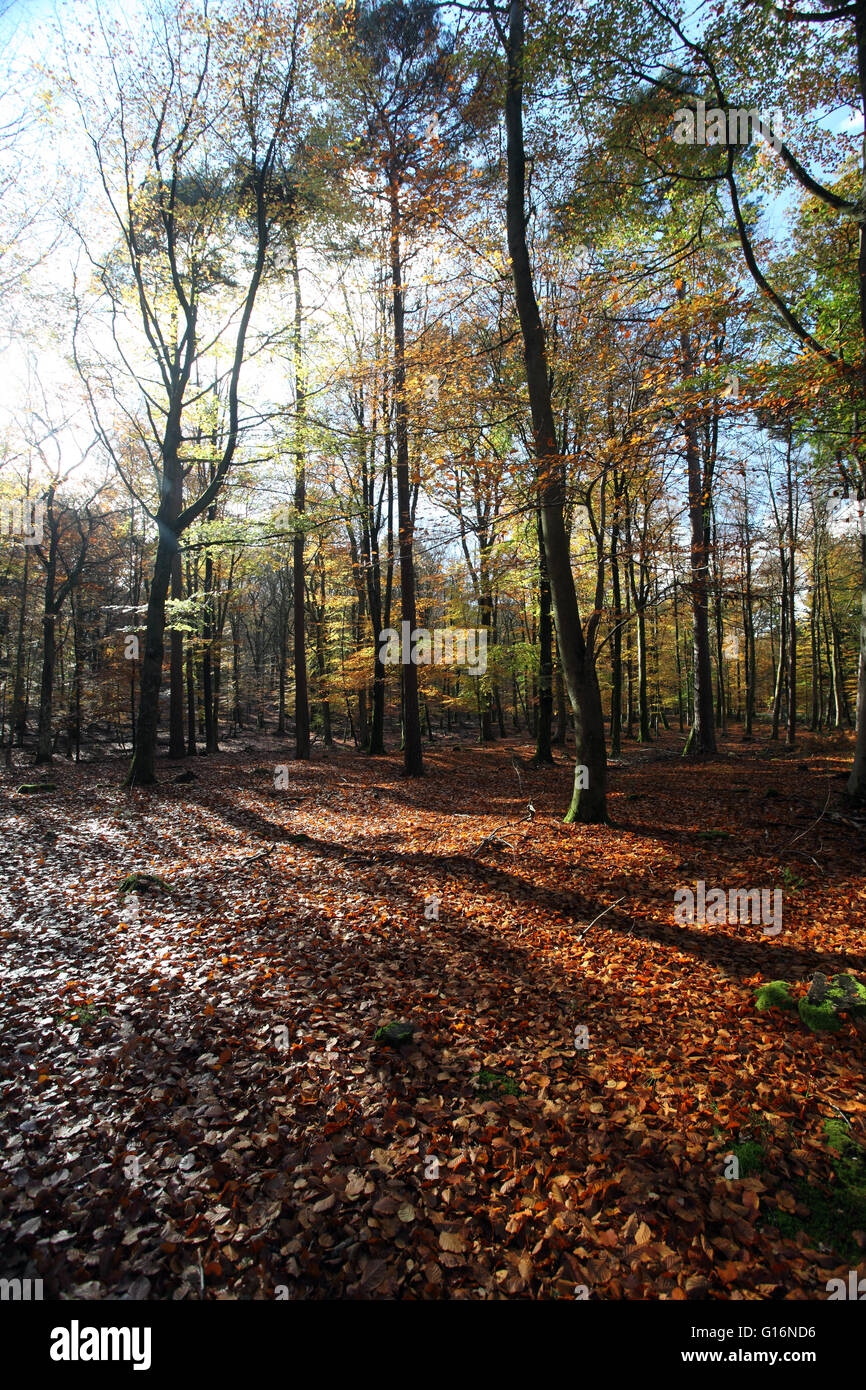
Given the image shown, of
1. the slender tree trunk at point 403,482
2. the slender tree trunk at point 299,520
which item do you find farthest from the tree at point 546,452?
the slender tree trunk at point 299,520

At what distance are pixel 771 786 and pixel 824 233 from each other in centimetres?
996

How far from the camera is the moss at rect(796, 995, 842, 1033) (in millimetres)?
3816

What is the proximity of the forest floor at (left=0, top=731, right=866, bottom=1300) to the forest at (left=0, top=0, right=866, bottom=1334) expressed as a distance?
26 mm

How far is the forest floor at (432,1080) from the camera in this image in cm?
245

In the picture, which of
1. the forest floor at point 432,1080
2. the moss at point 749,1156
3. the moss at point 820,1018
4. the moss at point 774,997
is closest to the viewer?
the forest floor at point 432,1080

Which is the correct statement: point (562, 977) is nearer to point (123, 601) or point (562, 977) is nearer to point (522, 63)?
point (522, 63)

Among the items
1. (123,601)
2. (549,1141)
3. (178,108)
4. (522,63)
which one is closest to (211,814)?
(549,1141)

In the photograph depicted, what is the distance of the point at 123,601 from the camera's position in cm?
3475

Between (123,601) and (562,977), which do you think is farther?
(123,601)

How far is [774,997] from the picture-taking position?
414 centimetres

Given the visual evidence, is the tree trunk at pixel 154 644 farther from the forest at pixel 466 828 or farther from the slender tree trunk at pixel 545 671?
the slender tree trunk at pixel 545 671

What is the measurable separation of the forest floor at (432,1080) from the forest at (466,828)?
0.03 metres

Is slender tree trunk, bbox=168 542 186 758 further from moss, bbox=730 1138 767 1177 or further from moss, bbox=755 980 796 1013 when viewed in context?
moss, bbox=730 1138 767 1177
